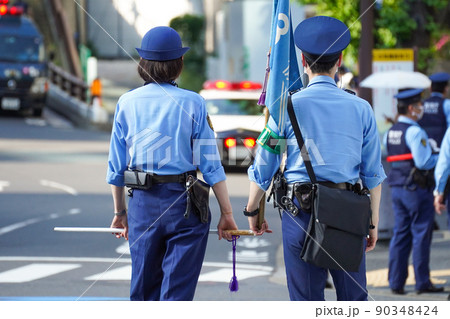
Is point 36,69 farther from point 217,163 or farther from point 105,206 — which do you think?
point 217,163

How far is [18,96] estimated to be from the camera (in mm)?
31000

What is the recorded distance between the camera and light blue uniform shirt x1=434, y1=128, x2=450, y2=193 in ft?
26.2

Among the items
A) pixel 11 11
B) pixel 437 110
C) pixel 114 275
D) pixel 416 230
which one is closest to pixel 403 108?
pixel 416 230

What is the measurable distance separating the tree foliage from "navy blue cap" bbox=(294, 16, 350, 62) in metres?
10.6

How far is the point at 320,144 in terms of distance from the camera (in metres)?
4.99

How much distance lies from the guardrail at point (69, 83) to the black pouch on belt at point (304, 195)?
94.5ft

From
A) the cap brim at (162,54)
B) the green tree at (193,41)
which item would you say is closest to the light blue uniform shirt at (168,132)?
the cap brim at (162,54)

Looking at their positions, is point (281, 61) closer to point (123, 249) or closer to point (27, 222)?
point (123, 249)

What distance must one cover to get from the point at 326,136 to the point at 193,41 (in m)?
42.5

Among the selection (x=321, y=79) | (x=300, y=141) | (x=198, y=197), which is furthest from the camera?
(x=198, y=197)

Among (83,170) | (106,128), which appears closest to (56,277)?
(83,170)
